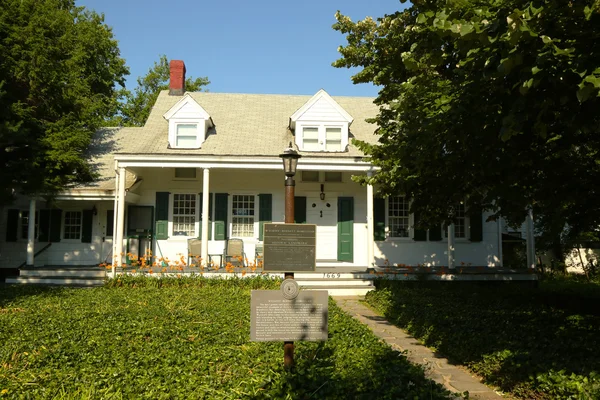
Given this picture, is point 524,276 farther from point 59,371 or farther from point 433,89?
point 59,371

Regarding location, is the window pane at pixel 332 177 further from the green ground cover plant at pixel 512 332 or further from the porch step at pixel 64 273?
the porch step at pixel 64 273

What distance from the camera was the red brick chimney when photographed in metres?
21.1

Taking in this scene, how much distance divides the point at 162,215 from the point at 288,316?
12.2m

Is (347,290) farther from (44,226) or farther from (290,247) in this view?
(44,226)

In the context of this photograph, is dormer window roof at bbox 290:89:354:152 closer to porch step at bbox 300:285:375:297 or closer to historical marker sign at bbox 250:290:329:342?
porch step at bbox 300:285:375:297

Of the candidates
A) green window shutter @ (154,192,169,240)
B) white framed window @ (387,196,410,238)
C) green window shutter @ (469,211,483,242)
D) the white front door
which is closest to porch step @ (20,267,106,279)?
green window shutter @ (154,192,169,240)

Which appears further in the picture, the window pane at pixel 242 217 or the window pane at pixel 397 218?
the window pane at pixel 397 218

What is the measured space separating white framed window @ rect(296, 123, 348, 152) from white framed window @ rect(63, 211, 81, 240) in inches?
327

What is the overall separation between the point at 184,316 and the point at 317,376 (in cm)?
429

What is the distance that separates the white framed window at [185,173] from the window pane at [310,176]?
12.9 ft

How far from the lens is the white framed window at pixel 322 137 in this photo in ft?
54.0

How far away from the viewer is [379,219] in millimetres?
16547

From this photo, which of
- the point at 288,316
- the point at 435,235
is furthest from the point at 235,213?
the point at 288,316

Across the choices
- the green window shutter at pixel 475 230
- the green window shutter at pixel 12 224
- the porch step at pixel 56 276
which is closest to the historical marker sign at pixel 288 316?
the porch step at pixel 56 276
